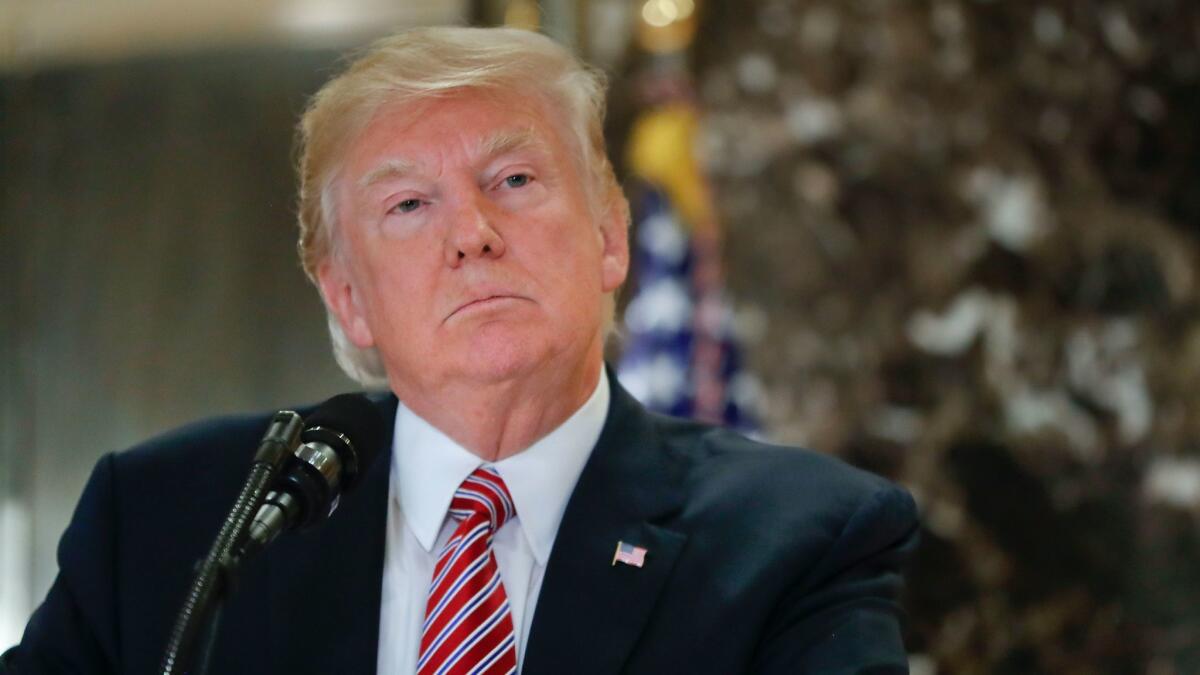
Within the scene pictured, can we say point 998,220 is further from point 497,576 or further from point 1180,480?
point 497,576

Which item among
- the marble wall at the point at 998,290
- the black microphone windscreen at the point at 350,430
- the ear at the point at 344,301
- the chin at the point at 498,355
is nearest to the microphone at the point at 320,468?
the black microphone windscreen at the point at 350,430

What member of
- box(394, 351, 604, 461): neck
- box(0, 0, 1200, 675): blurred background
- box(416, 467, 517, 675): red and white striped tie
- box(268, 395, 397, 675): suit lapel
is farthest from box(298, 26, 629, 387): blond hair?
box(0, 0, 1200, 675): blurred background

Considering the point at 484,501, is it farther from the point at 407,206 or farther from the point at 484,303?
the point at 407,206

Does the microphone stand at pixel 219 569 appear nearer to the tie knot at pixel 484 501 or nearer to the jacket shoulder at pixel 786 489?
the tie knot at pixel 484 501

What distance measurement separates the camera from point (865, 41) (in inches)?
146

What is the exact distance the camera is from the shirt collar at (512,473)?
6.14ft

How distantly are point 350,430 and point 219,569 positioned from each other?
0.24 m

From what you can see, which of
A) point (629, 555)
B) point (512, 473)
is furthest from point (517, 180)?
point (629, 555)

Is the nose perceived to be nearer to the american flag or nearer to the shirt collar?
the shirt collar

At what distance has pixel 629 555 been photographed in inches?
71.2

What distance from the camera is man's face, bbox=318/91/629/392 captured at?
1.82 m

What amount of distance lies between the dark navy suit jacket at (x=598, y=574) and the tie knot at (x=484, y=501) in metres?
0.09

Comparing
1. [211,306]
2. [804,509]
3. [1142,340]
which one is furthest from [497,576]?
[1142,340]

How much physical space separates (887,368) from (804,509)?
191 cm
